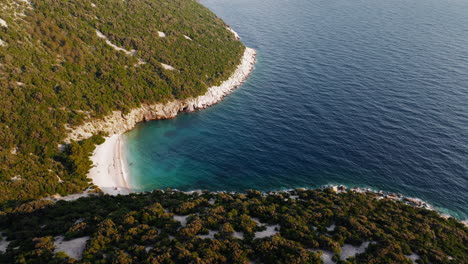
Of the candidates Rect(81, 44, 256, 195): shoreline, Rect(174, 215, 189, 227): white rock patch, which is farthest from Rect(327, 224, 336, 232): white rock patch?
Rect(81, 44, 256, 195): shoreline

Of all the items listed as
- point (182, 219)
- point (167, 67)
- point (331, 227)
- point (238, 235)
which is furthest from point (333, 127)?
point (167, 67)

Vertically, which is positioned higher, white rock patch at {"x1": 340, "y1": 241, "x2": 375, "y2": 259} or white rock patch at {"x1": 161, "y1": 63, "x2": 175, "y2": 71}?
white rock patch at {"x1": 161, "y1": 63, "x2": 175, "y2": 71}

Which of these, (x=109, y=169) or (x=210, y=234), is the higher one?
(x=210, y=234)

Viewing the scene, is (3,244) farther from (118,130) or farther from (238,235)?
(118,130)

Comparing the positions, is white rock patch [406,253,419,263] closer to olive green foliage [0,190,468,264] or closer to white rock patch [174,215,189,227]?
olive green foliage [0,190,468,264]

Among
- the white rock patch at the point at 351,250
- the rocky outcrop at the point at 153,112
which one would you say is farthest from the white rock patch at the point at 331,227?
the rocky outcrop at the point at 153,112
